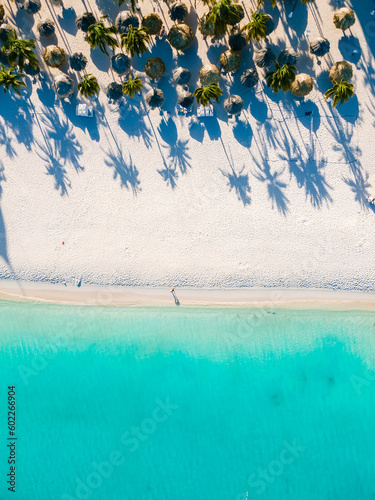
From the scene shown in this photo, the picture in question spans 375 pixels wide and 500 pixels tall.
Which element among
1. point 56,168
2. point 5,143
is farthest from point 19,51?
point 56,168

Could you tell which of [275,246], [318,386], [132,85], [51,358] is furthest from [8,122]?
[318,386]

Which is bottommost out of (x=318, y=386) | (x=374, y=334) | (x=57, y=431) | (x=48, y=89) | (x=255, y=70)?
(x=318, y=386)

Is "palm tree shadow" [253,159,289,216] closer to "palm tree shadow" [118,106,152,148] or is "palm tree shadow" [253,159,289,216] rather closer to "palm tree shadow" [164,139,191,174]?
"palm tree shadow" [164,139,191,174]

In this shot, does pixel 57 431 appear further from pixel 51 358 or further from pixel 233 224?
pixel 233 224

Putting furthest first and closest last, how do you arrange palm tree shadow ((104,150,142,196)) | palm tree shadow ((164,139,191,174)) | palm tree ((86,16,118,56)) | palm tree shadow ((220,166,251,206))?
palm tree shadow ((104,150,142,196)) < palm tree shadow ((164,139,191,174)) < palm tree shadow ((220,166,251,206)) < palm tree ((86,16,118,56))

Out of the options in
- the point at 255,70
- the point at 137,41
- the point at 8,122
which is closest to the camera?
the point at 137,41

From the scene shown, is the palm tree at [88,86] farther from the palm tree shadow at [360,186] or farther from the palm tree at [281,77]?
the palm tree shadow at [360,186]

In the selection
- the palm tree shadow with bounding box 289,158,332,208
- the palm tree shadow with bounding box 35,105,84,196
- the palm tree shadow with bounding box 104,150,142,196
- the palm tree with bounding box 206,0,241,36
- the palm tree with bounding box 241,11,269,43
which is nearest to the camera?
the palm tree with bounding box 206,0,241,36

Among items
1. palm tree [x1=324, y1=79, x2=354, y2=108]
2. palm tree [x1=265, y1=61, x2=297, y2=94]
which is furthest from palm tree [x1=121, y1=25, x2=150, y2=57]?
palm tree [x1=324, y1=79, x2=354, y2=108]
